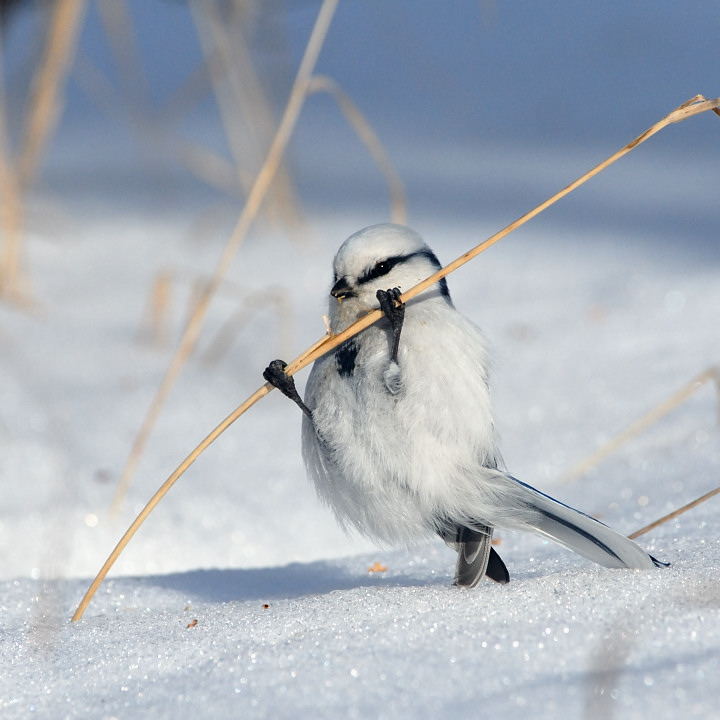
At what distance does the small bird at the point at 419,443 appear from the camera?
146cm

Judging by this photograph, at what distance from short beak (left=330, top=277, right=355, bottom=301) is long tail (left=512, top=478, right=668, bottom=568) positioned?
17.3 inches

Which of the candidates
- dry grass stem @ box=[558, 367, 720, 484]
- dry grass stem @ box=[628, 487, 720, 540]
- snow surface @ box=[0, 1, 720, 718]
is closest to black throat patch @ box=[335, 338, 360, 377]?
snow surface @ box=[0, 1, 720, 718]

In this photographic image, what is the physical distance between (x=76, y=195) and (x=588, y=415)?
127 inches

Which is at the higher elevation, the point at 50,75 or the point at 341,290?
the point at 50,75

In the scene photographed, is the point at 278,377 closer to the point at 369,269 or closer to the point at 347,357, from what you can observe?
the point at 347,357

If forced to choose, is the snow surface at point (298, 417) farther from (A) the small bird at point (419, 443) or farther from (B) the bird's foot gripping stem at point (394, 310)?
(B) the bird's foot gripping stem at point (394, 310)

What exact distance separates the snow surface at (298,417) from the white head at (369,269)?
224mm

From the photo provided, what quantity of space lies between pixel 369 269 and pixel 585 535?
22.4 inches

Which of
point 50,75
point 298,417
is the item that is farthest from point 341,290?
point 50,75

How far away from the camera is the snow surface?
3.65ft

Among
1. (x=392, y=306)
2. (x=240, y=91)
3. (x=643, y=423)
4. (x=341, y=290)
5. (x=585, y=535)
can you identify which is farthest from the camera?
(x=240, y=91)

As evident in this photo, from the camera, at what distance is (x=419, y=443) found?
1462 millimetres

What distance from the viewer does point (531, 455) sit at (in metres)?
2.47

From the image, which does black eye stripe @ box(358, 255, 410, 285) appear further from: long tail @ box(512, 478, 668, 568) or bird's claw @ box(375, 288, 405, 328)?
long tail @ box(512, 478, 668, 568)
